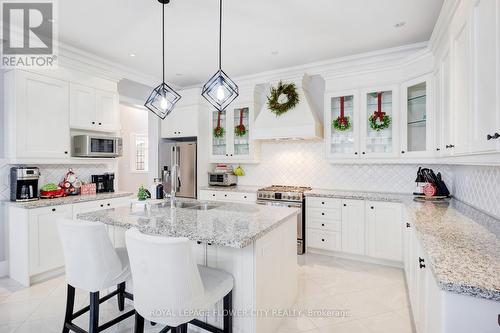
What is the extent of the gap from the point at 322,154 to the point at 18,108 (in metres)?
4.00

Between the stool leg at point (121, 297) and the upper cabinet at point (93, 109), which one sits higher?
the upper cabinet at point (93, 109)

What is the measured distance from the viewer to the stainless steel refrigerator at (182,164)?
15.8ft

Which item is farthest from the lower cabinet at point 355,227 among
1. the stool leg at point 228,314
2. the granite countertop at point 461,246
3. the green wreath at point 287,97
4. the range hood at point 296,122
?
the stool leg at point 228,314

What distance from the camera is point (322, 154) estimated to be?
172 inches

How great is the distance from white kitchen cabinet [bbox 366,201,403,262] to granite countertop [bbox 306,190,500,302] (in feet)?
2.63

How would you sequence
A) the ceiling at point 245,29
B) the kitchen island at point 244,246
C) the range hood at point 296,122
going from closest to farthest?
the kitchen island at point 244,246
the ceiling at point 245,29
the range hood at point 296,122

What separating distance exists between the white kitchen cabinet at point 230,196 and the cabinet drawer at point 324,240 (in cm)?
101

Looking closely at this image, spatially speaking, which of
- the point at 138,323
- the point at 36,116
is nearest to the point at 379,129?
the point at 138,323

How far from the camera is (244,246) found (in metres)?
1.56

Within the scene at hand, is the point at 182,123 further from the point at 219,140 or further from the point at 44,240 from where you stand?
the point at 44,240

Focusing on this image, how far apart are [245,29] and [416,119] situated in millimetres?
2355

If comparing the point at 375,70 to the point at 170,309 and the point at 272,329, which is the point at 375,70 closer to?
the point at 272,329

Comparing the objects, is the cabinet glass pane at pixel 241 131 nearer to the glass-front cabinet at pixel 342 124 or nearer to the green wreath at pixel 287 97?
the green wreath at pixel 287 97

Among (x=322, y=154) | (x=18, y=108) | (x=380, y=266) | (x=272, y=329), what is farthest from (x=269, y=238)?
(x=18, y=108)
